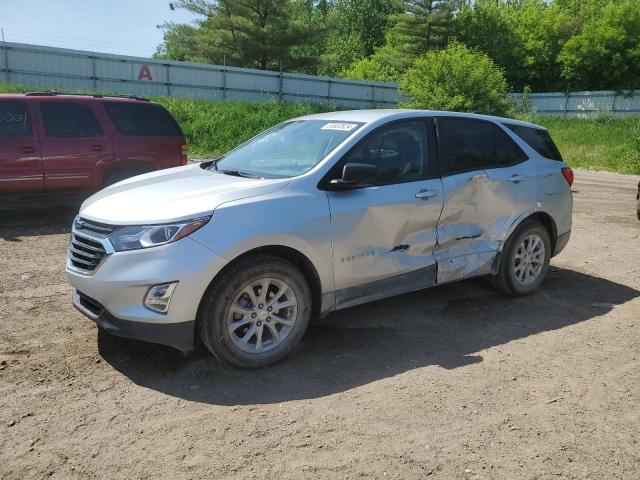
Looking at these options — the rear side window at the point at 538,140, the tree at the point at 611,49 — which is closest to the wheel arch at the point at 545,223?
the rear side window at the point at 538,140

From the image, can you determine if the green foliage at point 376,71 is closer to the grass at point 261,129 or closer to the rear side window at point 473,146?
the grass at point 261,129

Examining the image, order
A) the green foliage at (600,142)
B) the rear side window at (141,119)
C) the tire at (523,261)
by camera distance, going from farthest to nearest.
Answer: the green foliage at (600,142), the rear side window at (141,119), the tire at (523,261)

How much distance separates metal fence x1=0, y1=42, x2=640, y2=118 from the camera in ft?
82.4

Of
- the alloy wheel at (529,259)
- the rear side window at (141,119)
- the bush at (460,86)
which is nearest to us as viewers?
the alloy wheel at (529,259)

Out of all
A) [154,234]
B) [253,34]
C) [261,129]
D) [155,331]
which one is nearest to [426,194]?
[154,234]

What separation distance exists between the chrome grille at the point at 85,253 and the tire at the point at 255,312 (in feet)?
2.53

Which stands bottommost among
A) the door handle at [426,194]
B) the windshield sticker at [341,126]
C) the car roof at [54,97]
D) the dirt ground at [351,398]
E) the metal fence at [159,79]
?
the dirt ground at [351,398]

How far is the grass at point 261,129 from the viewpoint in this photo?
74.9 feet

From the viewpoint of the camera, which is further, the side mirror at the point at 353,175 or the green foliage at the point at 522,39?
the green foliage at the point at 522,39

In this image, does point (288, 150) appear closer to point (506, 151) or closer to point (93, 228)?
point (93, 228)

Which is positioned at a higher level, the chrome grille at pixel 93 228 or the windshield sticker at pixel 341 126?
the windshield sticker at pixel 341 126

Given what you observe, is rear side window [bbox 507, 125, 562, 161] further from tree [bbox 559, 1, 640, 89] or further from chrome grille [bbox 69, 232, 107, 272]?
tree [bbox 559, 1, 640, 89]

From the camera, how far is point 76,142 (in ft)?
27.4

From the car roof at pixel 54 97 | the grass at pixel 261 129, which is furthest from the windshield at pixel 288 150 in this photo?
the grass at pixel 261 129
